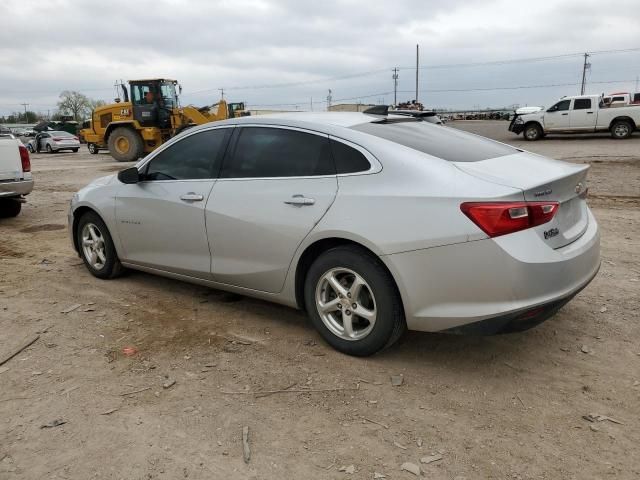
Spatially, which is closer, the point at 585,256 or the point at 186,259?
the point at 585,256

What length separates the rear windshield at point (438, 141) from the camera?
3.49m

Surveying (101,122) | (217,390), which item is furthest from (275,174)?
(101,122)

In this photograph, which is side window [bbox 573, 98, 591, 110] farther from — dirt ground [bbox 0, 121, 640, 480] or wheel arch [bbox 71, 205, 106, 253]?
wheel arch [bbox 71, 205, 106, 253]

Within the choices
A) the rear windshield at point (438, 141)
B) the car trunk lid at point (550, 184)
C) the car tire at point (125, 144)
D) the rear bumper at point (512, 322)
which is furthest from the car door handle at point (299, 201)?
the car tire at point (125, 144)

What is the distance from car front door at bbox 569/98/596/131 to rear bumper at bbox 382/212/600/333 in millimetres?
23205

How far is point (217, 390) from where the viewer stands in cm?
324

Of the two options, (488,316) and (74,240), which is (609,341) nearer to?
(488,316)

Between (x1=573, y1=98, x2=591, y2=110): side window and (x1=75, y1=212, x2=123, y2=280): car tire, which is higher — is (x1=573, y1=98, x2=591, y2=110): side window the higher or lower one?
the higher one

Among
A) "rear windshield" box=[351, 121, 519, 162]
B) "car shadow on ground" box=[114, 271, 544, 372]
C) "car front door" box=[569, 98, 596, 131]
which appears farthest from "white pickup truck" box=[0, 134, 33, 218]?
"car front door" box=[569, 98, 596, 131]

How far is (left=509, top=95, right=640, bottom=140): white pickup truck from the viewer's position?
22797mm

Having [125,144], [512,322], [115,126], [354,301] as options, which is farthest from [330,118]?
[115,126]

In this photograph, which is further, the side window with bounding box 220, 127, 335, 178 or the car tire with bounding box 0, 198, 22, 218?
the car tire with bounding box 0, 198, 22, 218

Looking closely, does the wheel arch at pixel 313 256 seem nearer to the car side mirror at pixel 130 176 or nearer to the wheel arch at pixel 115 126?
the car side mirror at pixel 130 176

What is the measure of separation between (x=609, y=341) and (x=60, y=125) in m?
54.7
